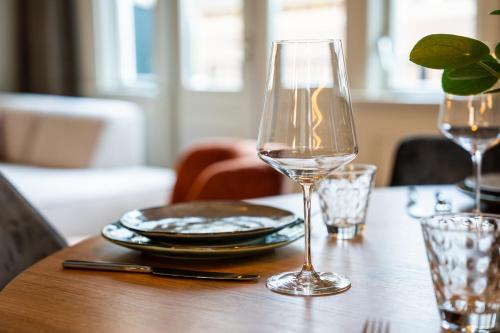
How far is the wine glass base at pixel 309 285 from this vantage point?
80cm

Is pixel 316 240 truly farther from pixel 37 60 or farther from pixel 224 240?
pixel 37 60

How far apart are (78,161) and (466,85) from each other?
9.56 ft

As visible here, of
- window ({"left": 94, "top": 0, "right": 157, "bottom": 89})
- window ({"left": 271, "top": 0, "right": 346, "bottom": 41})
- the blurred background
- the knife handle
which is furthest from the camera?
window ({"left": 94, "top": 0, "right": 157, "bottom": 89})

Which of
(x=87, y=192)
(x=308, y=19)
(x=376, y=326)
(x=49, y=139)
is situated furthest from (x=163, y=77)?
(x=376, y=326)

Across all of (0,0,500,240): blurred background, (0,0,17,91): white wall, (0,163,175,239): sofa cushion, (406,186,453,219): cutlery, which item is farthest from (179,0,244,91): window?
(406,186,453,219): cutlery

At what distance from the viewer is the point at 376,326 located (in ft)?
2.29

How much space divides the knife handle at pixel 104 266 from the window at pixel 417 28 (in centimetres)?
237

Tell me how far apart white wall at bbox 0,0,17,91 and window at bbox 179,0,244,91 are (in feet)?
4.65

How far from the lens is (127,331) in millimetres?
700

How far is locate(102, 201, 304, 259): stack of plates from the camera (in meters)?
0.93

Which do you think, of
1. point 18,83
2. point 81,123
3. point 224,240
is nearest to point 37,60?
point 18,83

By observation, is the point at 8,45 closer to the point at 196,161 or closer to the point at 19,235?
the point at 196,161

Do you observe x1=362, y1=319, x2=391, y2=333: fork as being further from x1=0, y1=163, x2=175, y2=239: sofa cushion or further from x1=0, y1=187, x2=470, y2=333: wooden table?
x1=0, y1=163, x2=175, y2=239: sofa cushion

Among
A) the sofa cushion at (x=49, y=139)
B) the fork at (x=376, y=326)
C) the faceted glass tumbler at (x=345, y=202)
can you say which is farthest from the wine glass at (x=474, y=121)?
the sofa cushion at (x=49, y=139)
